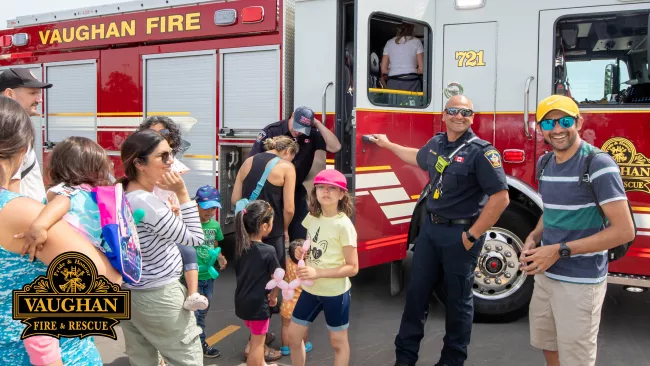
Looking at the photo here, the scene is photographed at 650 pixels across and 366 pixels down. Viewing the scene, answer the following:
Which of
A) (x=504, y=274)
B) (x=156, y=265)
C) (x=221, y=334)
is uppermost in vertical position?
(x=156, y=265)

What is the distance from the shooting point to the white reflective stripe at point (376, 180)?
173 inches

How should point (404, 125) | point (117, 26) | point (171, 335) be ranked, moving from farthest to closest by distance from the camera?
A: 1. point (117, 26)
2. point (404, 125)
3. point (171, 335)

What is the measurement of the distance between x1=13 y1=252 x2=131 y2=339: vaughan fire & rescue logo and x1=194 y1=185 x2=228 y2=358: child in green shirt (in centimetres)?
209

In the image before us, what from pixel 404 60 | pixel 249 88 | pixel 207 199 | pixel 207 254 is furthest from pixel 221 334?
pixel 404 60

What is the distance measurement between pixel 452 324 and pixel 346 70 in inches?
93.2

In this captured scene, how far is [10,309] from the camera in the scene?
5.49 ft

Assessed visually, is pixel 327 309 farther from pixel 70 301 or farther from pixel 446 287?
pixel 70 301

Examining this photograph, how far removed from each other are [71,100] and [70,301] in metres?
5.35

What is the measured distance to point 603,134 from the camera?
14.0 ft

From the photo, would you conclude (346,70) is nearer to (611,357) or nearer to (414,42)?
(414,42)

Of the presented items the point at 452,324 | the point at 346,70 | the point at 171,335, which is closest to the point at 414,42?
the point at 346,70

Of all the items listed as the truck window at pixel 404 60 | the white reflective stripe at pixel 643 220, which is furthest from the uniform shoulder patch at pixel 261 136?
the white reflective stripe at pixel 643 220

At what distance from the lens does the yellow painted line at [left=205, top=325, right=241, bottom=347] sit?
4.38 meters

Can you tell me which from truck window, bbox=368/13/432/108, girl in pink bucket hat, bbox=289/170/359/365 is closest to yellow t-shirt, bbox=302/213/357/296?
girl in pink bucket hat, bbox=289/170/359/365
